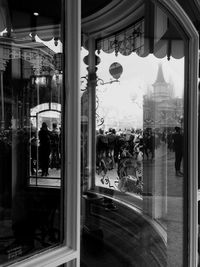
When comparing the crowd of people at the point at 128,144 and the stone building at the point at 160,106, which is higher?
the stone building at the point at 160,106

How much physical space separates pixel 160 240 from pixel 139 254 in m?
0.24

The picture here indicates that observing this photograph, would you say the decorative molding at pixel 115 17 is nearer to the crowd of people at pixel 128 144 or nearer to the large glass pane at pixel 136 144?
the large glass pane at pixel 136 144

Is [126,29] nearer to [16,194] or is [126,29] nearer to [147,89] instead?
[147,89]

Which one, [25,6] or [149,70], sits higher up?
[25,6]

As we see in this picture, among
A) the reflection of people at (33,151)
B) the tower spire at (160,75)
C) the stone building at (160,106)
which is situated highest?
the tower spire at (160,75)

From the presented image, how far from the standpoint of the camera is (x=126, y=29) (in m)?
3.15

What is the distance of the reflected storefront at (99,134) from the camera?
1.10 metres

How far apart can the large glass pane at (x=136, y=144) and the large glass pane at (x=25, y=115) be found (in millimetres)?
345

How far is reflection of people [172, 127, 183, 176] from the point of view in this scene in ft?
6.74

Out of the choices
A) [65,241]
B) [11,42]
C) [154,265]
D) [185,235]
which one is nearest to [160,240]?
[154,265]

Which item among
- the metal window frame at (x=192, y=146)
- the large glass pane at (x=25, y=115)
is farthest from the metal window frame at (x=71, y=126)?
the metal window frame at (x=192, y=146)

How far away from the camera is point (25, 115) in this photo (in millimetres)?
2043

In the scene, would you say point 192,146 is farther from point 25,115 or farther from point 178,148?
point 25,115

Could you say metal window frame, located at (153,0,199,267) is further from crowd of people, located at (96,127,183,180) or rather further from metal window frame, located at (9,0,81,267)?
metal window frame, located at (9,0,81,267)
